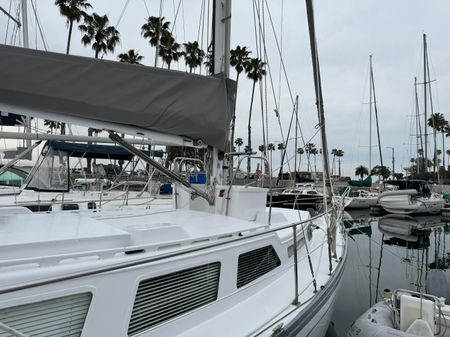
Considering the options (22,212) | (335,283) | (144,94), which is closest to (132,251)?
(144,94)

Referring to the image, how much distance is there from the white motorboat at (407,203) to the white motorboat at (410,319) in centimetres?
2241

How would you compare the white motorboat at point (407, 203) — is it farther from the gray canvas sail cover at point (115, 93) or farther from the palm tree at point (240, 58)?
the gray canvas sail cover at point (115, 93)

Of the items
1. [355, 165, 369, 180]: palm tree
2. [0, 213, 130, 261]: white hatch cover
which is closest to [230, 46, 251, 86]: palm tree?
[0, 213, 130, 261]: white hatch cover

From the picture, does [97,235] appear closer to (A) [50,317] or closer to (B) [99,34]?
(A) [50,317]

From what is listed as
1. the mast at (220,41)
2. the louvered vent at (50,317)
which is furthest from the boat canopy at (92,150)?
the louvered vent at (50,317)

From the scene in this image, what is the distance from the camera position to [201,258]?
2.69m

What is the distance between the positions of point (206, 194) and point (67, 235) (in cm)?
205

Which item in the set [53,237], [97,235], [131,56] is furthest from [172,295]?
[131,56]

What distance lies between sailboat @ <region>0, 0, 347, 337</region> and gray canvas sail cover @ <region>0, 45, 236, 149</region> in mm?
10

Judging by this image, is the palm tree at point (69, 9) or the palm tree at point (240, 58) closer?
the palm tree at point (69, 9)

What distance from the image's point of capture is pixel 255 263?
11.0ft

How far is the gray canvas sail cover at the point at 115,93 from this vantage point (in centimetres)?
307

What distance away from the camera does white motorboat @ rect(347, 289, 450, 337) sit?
4160 mm

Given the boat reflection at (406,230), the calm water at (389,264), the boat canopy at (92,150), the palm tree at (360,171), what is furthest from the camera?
the palm tree at (360,171)
